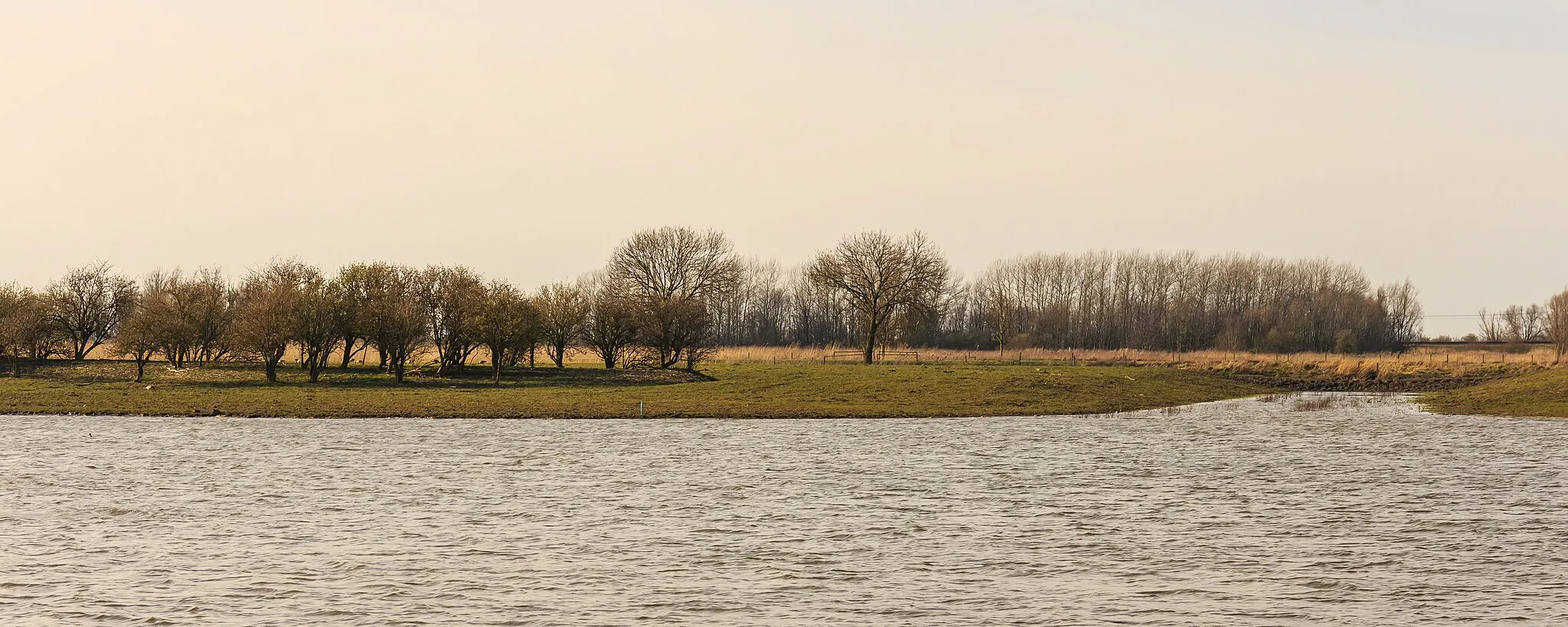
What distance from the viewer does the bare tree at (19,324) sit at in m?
61.2

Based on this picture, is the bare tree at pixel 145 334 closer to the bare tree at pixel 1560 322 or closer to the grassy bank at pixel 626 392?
the grassy bank at pixel 626 392

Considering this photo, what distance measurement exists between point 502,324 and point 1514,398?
46478 mm

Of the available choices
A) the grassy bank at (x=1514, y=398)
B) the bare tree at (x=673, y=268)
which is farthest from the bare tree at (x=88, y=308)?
the grassy bank at (x=1514, y=398)

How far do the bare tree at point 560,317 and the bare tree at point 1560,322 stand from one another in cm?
6631

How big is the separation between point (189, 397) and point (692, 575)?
131 ft

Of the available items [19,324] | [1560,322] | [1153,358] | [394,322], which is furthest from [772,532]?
[1560,322]

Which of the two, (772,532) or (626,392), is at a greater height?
(626,392)

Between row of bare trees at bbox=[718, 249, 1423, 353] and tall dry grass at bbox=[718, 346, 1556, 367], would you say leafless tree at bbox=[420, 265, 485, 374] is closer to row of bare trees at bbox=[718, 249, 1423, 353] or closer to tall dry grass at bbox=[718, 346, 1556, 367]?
tall dry grass at bbox=[718, 346, 1556, 367]

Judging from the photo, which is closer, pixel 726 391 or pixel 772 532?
pixel 772 532

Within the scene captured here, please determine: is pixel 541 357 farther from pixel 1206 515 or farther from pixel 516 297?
pixel 1206 515

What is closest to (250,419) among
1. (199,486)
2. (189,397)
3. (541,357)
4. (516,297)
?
(189,397)

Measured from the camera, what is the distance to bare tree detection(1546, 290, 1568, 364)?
297 feet

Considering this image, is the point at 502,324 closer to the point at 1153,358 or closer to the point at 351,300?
the point at 351,300

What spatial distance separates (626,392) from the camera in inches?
2185
